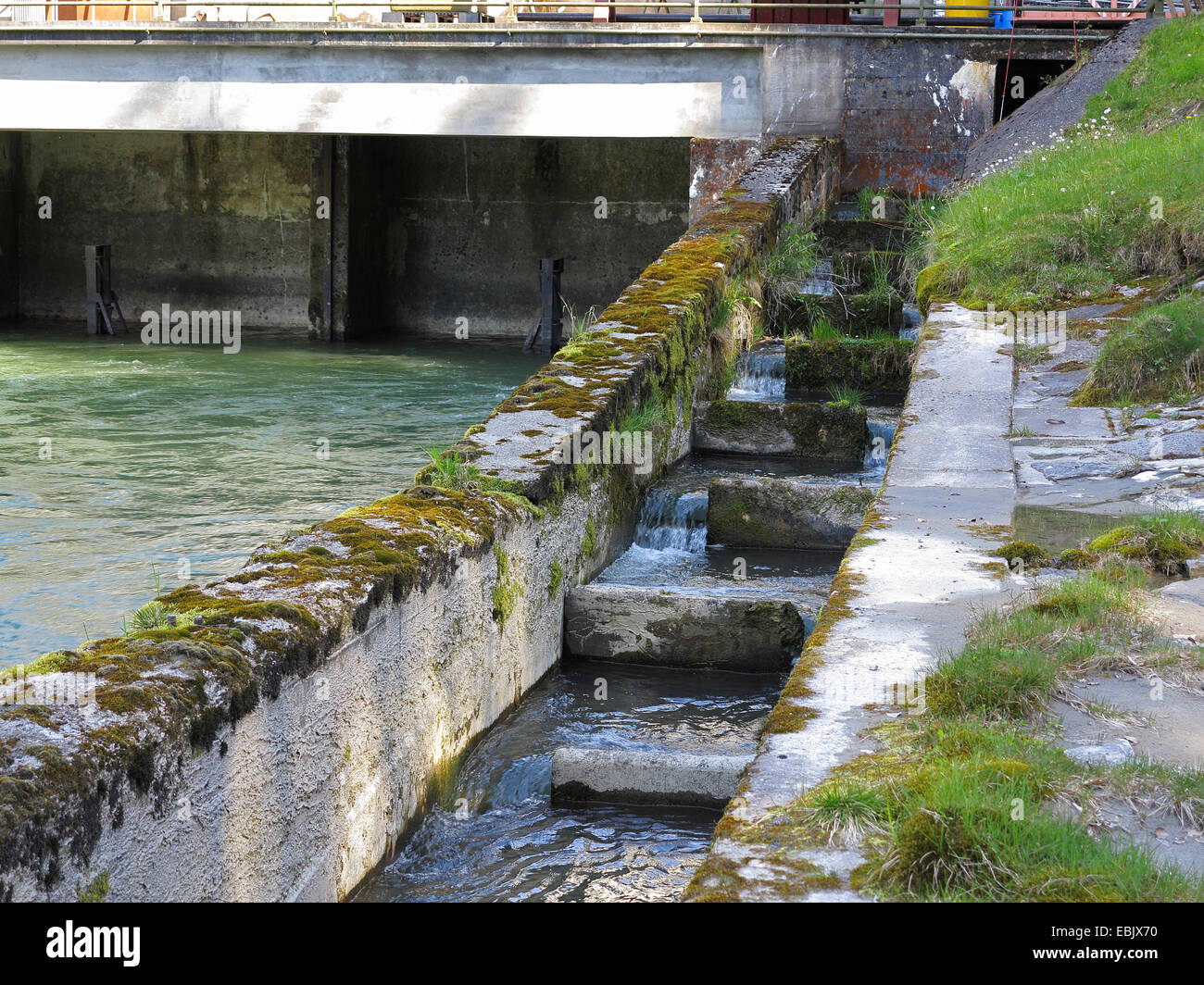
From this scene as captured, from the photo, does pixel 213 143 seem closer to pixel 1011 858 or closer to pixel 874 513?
pixel 874 513

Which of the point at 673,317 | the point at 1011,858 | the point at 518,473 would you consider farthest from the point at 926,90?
the point at 1011,858

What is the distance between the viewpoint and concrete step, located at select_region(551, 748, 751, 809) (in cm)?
546

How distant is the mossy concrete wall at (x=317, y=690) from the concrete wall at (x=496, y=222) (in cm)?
1383

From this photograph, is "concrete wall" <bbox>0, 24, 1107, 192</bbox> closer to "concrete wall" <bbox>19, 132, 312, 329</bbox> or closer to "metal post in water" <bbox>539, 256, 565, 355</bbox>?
"metal post in water" <bbox>539, 256, 565, 355</bbox>

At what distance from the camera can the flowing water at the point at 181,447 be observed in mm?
8789

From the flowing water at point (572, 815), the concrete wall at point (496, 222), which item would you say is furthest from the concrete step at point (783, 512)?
the concrete wall at point (496, 222)

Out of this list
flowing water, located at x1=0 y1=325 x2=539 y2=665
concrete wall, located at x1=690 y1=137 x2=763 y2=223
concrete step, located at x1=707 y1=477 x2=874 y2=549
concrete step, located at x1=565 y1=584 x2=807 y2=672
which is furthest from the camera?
concrete wall, located at x1=690 y1=137 x2=763 y2=223

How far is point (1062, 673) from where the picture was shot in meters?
4.24

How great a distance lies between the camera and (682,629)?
693 centimetres

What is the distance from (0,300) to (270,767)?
21.2 meters

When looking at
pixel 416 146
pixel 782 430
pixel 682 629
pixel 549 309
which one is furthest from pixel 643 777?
pixel 416 146

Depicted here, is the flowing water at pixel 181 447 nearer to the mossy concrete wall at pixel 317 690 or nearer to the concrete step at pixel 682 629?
the mossy concrete wall at pixel 317 690

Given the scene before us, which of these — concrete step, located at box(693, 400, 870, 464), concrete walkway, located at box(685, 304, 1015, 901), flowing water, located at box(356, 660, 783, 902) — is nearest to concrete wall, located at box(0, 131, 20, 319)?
concrete step, located at box(693, 400, 870, 464)

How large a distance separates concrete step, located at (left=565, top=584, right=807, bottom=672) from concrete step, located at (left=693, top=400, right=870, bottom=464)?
115 inches
